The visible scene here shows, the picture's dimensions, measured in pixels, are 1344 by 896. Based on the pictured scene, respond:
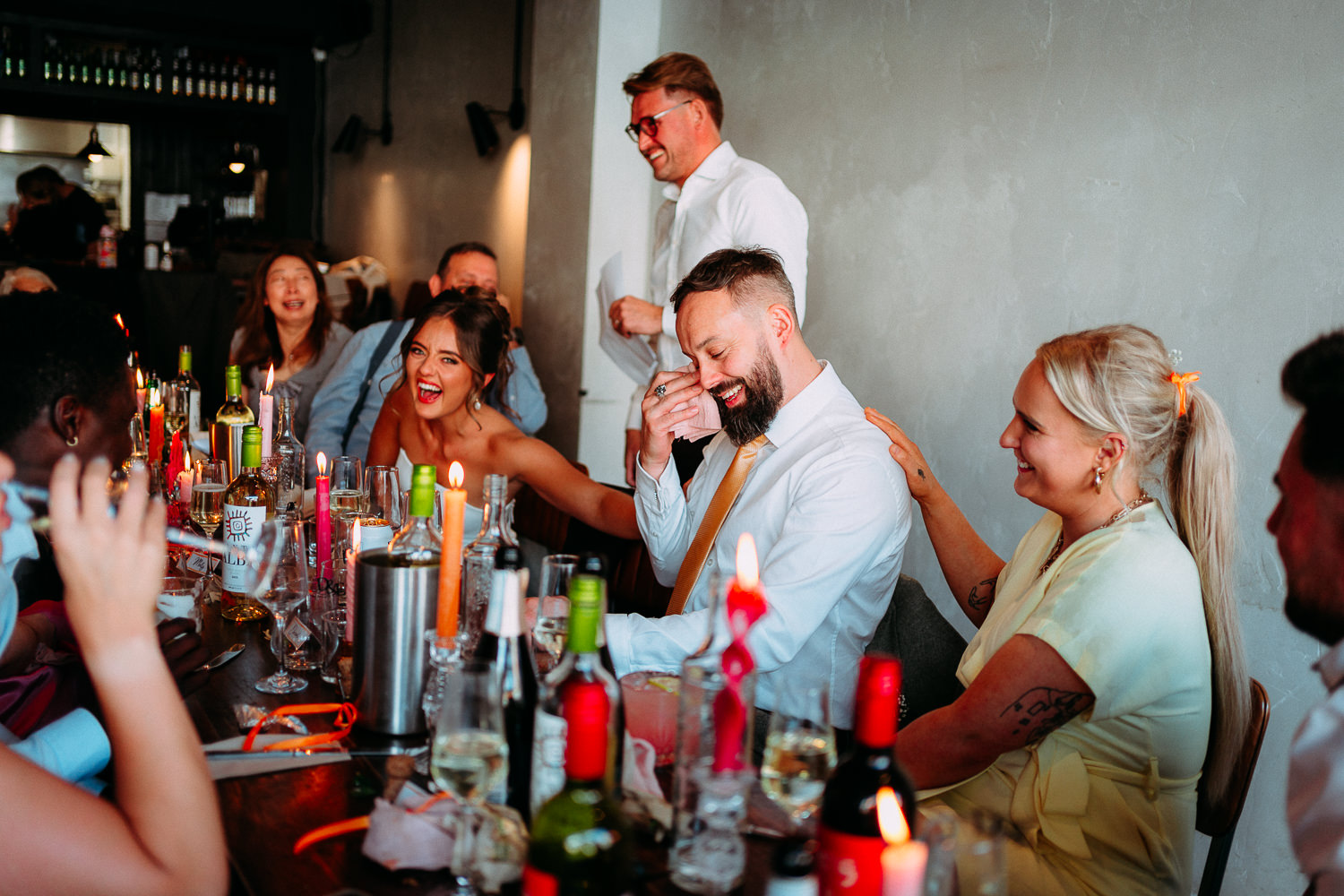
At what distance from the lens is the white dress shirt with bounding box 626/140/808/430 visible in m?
3.14

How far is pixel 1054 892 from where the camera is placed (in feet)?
4.94

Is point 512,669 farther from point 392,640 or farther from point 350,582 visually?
point 350,582

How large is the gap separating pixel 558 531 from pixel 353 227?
648cm

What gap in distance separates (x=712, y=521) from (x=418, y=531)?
37.4 inches

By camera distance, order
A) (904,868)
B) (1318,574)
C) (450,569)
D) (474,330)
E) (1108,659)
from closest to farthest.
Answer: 1. (904,868)
2. (1318,574)
3. (450,569)
4. (1108,659)
5. (474,330)

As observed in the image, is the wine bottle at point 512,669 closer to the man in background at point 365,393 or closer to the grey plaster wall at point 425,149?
the man in background at point 365,393

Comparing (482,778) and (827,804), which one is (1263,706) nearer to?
(827,804)

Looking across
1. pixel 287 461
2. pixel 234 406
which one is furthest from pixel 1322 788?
pixel 234 406

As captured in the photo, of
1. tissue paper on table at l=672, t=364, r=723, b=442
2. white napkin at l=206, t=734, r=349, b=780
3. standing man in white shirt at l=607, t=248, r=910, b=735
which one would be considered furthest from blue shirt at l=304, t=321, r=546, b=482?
white napkin at l=206, t=734, r=349, b=780

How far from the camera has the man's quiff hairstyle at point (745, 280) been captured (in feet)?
7.25

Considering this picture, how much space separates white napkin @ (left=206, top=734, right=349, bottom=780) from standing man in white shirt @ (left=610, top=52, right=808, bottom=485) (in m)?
2.08

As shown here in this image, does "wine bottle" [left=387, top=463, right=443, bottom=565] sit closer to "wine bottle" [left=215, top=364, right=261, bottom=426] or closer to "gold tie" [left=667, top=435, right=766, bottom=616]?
"gold tie" [left=667, top=435, right=766, bottom=616]

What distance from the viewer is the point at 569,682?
1.00 metres

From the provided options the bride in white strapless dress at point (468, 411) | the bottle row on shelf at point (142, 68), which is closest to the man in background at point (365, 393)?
the bride in white strapless dress at point (468, 411)
